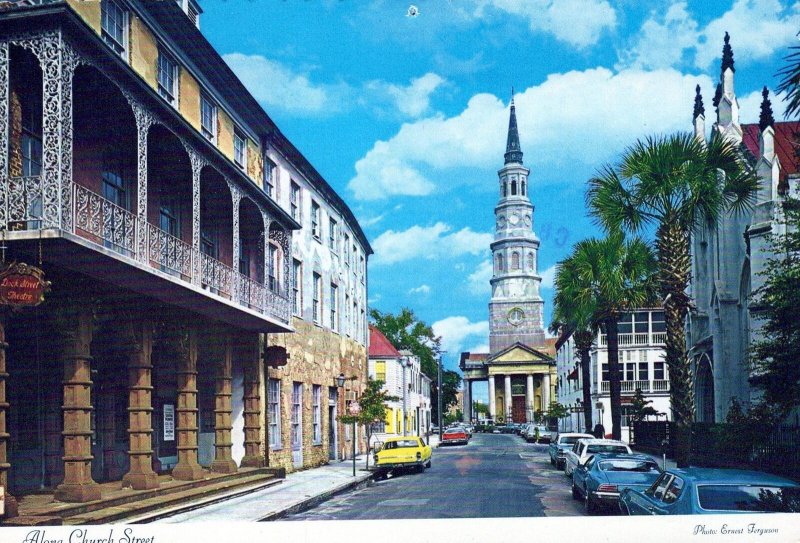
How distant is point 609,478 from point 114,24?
951cm

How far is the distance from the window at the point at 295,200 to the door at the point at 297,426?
5.48 meters

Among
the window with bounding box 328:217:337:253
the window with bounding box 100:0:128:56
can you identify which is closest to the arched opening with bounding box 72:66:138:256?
the window with bounding box 100:0:128:56

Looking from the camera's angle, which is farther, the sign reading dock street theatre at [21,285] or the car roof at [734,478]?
the car roof at [734,478]

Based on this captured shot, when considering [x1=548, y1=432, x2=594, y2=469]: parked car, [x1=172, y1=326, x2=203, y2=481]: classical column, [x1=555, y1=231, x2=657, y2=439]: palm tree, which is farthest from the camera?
[x1=548, y1=432, x2=594, y2=469]: parked car

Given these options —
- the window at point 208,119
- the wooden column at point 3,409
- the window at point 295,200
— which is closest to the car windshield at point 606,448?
the window at point 295,200

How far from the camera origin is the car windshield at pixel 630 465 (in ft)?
47.2

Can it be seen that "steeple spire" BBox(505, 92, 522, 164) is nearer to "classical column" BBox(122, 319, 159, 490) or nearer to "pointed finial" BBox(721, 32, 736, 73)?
"pointed finial" BBox(721, 32, 736, 73)

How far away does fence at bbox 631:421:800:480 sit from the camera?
12.4 m

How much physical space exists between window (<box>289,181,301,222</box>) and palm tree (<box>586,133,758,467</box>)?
5655 millimetres

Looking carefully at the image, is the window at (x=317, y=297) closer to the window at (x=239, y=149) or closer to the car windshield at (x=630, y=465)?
the window at (x=239, y=149)

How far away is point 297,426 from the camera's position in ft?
74.3

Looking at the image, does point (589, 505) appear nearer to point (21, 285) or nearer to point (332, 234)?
point (332, 234)

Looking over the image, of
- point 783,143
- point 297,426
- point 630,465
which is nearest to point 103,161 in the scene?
point 630,465

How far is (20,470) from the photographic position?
12.7 meters
